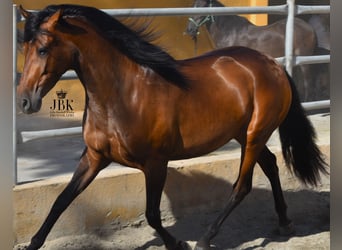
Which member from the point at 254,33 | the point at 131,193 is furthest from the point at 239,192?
the point at 254,33

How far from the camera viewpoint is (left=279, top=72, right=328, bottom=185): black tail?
5316 mm

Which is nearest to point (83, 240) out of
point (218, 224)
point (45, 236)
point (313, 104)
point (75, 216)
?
point (75, 216)

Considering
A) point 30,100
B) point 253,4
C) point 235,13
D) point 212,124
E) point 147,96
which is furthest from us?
point 253,4

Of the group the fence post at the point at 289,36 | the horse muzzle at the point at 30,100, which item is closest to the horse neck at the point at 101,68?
the horse muzzle at the point at 30,100

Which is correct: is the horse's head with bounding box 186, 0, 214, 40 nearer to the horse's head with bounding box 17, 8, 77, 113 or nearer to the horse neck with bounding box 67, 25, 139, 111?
the horse neck with bounding box 67, 25, 139, 111

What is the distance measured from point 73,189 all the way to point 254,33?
2352 millimetres

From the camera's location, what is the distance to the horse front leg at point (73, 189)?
4.65 metres

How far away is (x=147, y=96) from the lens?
4.65 metres

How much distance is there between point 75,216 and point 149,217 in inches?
23.4

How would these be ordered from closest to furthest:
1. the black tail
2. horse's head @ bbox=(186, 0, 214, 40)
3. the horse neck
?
the horse neck < the black tail < horse's head @ bbox=(186, 0, 214, 40)

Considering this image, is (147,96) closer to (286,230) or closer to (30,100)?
(30,100)

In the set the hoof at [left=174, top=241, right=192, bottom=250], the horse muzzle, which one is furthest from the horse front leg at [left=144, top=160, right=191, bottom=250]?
the horse muzzle

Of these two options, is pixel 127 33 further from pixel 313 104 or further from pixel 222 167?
pixel 313 104

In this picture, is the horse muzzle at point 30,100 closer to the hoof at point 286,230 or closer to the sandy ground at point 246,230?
the sandy ground at point 246,230
